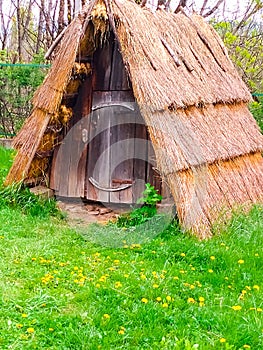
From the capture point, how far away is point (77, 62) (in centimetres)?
622

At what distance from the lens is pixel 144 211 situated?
5926 mm

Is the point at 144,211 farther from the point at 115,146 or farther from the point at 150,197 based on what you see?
the point at 115,146

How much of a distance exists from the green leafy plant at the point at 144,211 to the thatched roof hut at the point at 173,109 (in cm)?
69

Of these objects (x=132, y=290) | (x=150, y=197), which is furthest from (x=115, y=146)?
(x=132, y=290)

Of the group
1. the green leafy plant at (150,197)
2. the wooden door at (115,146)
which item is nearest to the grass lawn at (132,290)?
the green leafy plant at (150,197)

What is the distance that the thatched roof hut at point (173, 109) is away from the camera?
5.38m

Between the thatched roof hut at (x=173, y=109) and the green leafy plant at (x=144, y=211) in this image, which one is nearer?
the thatched roof hut at (x=173, y=109)

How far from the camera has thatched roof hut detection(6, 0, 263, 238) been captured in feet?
17.6

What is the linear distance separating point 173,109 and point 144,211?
135 centimetres

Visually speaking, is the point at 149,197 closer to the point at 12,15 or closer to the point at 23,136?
the point at 23,136

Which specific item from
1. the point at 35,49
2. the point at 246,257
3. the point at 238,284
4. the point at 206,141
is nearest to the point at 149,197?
the point at 206,141

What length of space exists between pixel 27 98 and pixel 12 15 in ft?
15.1

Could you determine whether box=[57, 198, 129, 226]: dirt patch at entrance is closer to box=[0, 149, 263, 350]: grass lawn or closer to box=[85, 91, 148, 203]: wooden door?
box=[85, 91, 148, 203]: wooden door

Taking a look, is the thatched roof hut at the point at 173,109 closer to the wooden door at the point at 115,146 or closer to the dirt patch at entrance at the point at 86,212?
the wooden door at the point at 115,146
